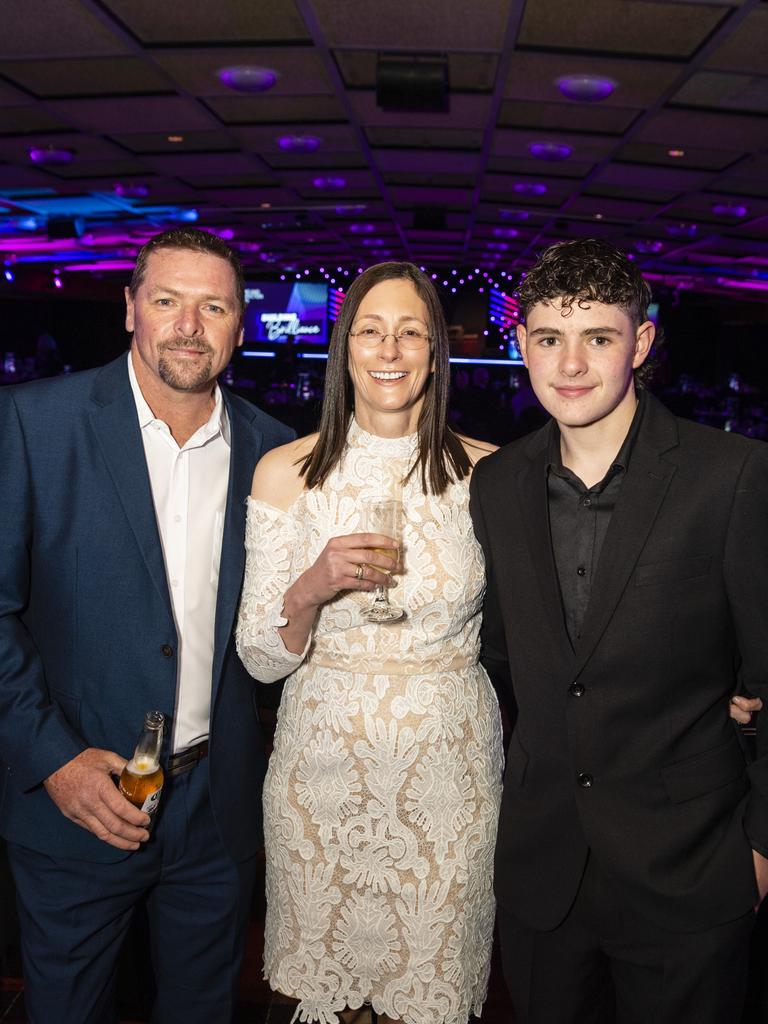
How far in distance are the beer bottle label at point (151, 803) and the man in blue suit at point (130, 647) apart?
0.02m

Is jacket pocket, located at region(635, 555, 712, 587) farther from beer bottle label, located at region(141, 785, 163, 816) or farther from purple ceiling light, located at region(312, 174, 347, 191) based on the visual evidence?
purple ceiling light, located at region(312, 174, 347, 191)

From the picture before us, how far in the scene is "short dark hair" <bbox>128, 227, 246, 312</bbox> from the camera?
1.96 m

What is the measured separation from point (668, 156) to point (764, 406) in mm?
6545

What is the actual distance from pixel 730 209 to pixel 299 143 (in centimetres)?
499

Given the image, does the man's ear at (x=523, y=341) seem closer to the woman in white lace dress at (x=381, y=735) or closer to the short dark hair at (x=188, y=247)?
the woman in white lace dress at (x=381, y=735)

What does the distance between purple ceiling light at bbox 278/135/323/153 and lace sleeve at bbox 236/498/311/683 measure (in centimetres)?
645

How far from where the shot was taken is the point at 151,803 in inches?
68.0

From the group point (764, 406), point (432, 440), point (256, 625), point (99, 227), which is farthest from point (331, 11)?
point (764, 406)

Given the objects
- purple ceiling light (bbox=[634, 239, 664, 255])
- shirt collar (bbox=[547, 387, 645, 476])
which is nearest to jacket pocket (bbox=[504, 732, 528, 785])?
shirt collar (bbox=[547, 387, 645, 476])

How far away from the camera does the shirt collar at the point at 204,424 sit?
75.1 inches

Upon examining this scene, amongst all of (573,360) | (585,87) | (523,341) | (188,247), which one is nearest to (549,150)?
(585,87)

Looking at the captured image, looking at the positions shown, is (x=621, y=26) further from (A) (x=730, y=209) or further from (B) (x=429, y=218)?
(B) (x=429, y=218)

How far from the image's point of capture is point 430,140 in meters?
7.73

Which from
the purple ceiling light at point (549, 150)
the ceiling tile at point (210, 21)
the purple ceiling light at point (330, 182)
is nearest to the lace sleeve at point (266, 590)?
the ceiling tile at point (210, 21)
